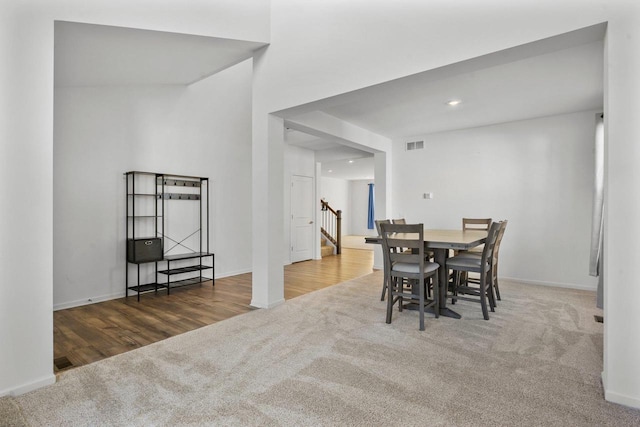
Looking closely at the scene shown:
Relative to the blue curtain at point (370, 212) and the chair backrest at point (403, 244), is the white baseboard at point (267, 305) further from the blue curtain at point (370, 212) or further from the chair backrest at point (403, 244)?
the blue curtain at point (370, 212)

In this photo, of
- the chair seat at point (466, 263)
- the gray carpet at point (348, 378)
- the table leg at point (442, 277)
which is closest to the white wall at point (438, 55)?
the gray carpet at point (348, 378)

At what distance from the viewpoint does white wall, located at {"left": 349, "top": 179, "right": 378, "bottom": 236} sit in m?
13.9

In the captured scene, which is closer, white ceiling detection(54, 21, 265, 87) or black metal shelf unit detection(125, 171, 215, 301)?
white ceiling detection(54, 21, 265, 87)

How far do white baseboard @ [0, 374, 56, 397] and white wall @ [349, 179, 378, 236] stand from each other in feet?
39.8

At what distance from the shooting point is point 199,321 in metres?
3.29

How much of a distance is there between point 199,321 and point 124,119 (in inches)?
109

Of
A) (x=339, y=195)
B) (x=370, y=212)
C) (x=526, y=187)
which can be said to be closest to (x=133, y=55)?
(x=526, y=187)

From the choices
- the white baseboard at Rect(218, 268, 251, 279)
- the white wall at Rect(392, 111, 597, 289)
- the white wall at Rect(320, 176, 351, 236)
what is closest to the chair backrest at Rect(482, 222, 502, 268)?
the white wall at Rect(392, 111, 597, 289)

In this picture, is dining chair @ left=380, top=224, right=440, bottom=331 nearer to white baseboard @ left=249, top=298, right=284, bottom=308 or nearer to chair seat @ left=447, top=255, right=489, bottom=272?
chair seat @ left=447, top=255, right=489, bottom=272

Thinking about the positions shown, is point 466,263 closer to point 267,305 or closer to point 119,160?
point 267,305

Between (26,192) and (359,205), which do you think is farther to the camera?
(359,205)

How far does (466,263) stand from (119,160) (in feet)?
14.1

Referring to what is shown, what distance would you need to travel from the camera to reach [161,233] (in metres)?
4.68

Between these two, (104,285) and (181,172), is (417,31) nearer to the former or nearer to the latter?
(181,172)
